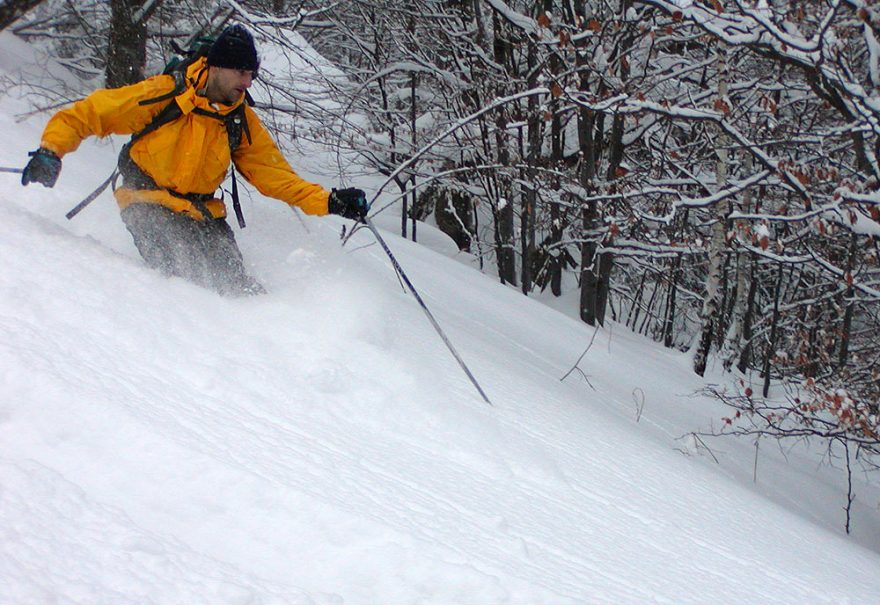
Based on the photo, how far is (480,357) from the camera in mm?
4379

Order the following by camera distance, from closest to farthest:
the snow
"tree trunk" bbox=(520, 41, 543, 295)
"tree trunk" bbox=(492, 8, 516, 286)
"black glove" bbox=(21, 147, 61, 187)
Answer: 1. the snow
2. "black glove" bbox=(21, 147, 61, 187)
3. "tree trunk" bbox=(520, 41, 543, 295)
4. "tree trunk" bbox=(492, 8, 516, 286)

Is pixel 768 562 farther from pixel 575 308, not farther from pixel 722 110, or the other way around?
pixel 575 308

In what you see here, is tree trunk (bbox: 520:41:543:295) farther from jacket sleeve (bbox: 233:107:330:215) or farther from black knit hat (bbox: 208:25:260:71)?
black knit hat (bbox: 208:25:260:71)

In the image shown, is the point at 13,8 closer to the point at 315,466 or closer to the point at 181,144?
the point at 181,144

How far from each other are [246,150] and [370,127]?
6659 mm

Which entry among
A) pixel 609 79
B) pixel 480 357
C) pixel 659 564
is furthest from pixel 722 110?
pixel 659 564

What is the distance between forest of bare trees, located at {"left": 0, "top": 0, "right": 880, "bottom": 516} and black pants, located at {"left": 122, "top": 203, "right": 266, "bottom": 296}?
1950mm

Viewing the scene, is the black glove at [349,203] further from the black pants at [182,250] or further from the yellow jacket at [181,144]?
the black pants at [182,250]

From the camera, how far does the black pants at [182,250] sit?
381 cm

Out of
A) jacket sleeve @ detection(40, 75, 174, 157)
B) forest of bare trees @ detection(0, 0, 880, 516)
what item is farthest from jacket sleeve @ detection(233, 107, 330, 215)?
forest of bare trees @ detection(0, 0, 880, 516)

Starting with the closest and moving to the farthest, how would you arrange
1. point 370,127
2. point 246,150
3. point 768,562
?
point 768,562 < point 246,150 < point 370,127

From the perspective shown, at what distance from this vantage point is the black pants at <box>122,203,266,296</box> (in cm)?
381

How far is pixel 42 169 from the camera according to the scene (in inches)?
132

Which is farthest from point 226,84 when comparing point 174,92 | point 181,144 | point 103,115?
point 103,115
